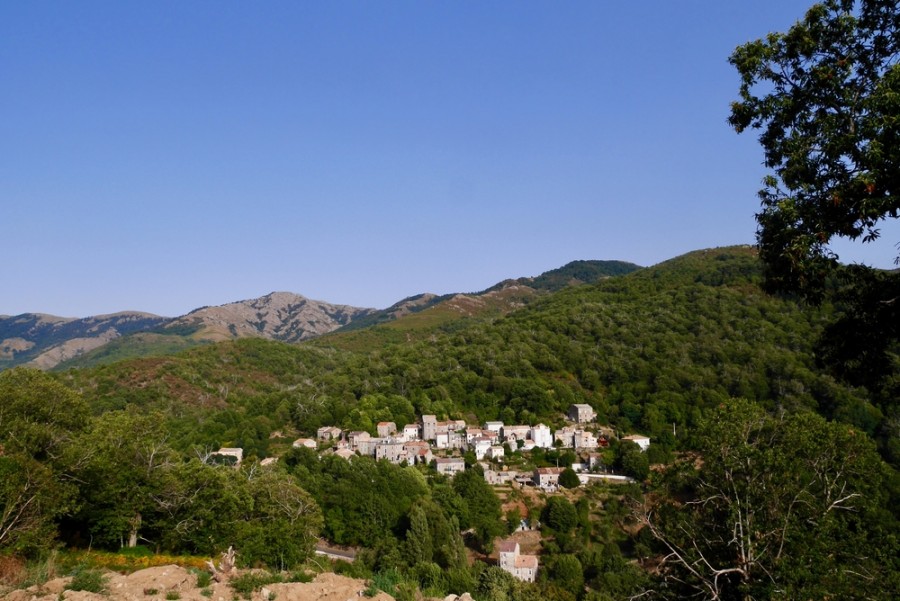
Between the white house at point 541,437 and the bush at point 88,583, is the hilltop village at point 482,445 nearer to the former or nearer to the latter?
the white house at point 541,437

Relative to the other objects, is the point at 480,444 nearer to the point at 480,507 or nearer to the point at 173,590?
the point at 480,507

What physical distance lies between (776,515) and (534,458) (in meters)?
47.3

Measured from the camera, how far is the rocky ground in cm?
730

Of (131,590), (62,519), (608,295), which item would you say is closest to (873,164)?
(131,590)

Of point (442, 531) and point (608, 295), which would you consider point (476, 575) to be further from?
point (608, 295)

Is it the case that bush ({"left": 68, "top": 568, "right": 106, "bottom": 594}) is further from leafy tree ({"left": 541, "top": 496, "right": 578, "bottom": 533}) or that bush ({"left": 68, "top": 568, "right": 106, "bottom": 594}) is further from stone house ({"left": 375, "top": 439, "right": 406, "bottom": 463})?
stone house ({"left": 375, "top": 439, "right": 406, "bottom": 463})

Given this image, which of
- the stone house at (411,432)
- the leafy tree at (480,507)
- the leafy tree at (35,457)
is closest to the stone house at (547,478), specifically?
the leafy tree at (480,507)

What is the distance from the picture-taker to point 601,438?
57.2 meters

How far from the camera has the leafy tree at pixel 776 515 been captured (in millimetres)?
7188

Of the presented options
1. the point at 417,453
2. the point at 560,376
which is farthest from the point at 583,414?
the point at 417,453

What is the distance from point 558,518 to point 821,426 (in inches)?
1288

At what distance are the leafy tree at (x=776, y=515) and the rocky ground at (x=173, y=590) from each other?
4844 mm

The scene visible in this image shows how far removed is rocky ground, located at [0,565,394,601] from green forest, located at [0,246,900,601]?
911 millimetres

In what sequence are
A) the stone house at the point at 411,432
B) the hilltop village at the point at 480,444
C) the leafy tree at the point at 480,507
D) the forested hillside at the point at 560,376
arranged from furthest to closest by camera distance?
1. the forested hillside at the point at 560,376
2. the stone house at the point at 411,432
3. the hilltop village at the point at 480,444
4. the leafy tree at the point at 480,507
